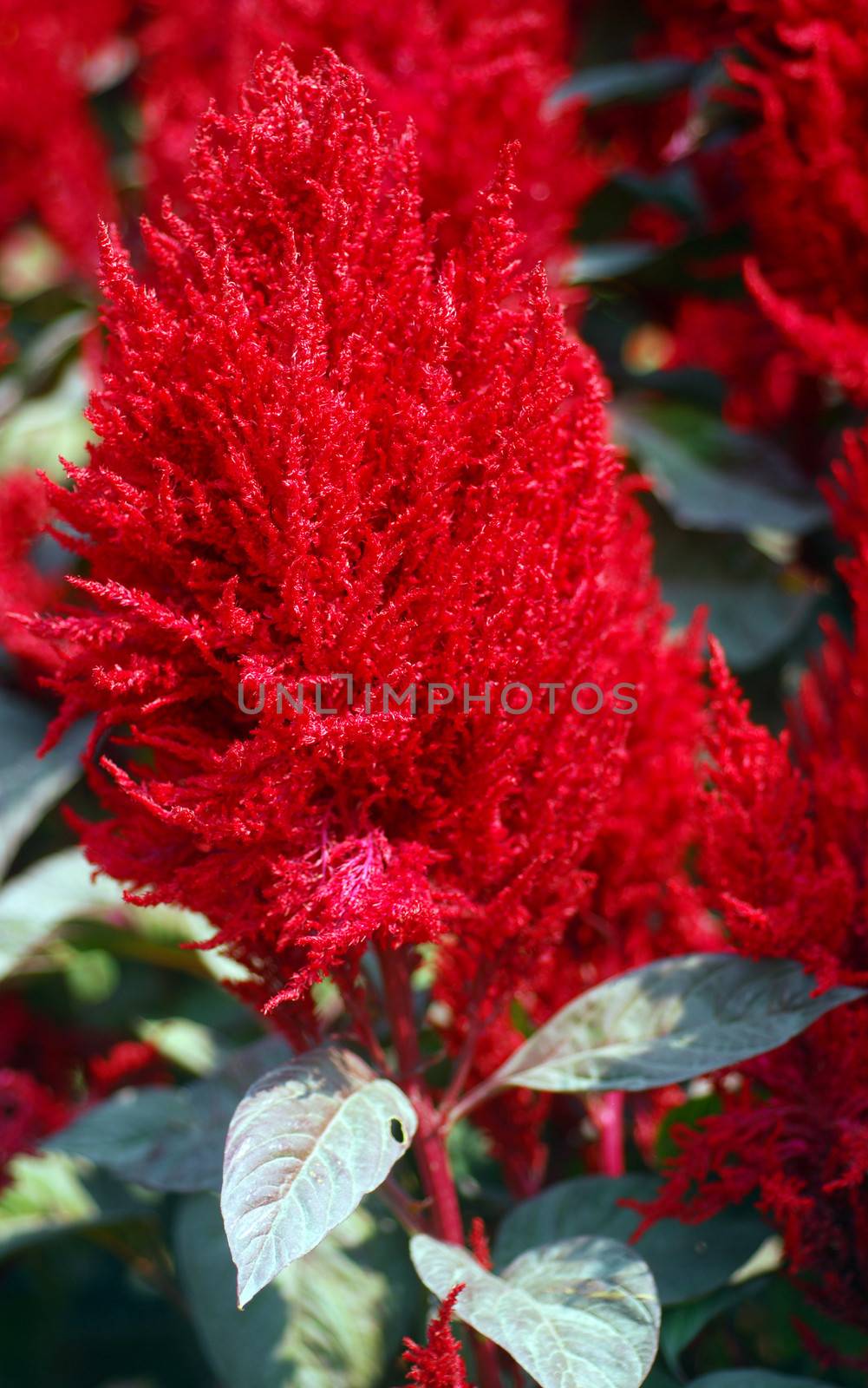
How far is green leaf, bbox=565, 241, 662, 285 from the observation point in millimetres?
1438

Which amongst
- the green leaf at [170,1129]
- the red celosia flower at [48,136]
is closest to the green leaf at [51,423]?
the red celosia flower at [48,136]

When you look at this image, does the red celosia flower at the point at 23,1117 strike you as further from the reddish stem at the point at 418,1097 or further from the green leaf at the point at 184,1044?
the reddish stem at the point at 418,1097

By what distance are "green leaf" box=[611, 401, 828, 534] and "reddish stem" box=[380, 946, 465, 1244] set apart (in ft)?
2.14

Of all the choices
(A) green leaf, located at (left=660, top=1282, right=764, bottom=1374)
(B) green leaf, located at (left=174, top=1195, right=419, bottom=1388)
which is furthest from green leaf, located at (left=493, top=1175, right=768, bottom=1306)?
(B) green leaf, located at (left=174, top=1195, right=419, bottom=1388)

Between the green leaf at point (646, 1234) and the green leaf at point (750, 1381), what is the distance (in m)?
0.06

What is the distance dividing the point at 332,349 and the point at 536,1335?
56cm

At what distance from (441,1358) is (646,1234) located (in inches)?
10.9

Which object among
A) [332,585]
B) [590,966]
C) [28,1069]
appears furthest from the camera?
[28,1069]

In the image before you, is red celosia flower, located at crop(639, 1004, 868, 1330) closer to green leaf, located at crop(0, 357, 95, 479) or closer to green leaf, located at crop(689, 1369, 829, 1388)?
green leaf, located at crop(689, 1369, 829, 1388)

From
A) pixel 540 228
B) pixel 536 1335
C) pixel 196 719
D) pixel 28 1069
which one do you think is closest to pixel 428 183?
pixel 540 228

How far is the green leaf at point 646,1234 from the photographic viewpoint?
0.88 m

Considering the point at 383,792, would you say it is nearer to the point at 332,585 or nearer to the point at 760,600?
the point at 332,585

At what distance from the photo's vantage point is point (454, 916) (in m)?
0.76

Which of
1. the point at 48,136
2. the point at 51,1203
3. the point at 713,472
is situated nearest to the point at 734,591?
the point at 713,472
